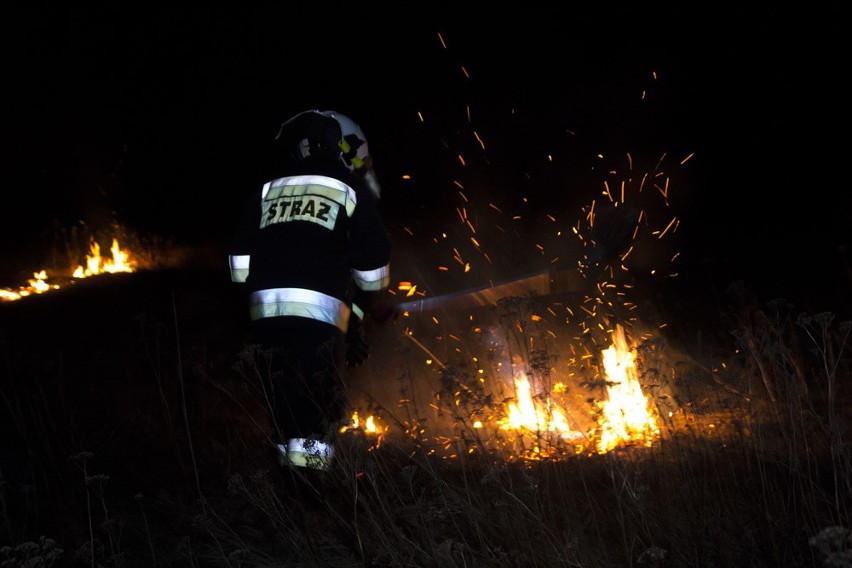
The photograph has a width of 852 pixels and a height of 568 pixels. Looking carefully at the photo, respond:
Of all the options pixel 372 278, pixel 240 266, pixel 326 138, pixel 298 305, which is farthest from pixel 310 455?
pixel 326 138

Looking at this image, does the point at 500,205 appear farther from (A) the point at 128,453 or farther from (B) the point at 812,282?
(A) the point at 128,453

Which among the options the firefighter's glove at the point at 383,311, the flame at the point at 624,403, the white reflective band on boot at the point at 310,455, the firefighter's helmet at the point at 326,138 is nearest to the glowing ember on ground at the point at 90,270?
the firefighter's helmet at the point at 326,138

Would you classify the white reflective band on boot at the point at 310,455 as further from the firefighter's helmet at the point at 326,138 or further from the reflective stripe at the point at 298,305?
the firefighter's helmet at the point at 326,138

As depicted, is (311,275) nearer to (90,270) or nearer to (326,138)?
(326,138)

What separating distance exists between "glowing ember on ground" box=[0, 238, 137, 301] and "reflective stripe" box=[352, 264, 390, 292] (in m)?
7.60

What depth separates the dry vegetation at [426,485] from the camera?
2795 mm

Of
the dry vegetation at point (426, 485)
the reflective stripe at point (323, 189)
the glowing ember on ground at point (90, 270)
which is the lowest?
the dry vegetation at point (426, 485)

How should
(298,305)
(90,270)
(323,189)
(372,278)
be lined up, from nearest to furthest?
1. (298,305)
2. (323,189)
3. (372,278)
4. (90,270)

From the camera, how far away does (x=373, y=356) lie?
282 inches

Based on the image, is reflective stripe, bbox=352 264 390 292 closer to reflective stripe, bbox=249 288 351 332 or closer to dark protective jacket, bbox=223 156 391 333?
dark protective jacket, bbox=223 156 391 333

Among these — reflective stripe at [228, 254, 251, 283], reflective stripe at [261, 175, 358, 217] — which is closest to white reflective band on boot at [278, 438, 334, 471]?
reflective stripe at [228, 254, 251, 283]

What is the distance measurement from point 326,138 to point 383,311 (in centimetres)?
116

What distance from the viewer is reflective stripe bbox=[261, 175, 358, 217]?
13.3 ft

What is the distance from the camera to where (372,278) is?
4.16 metres
